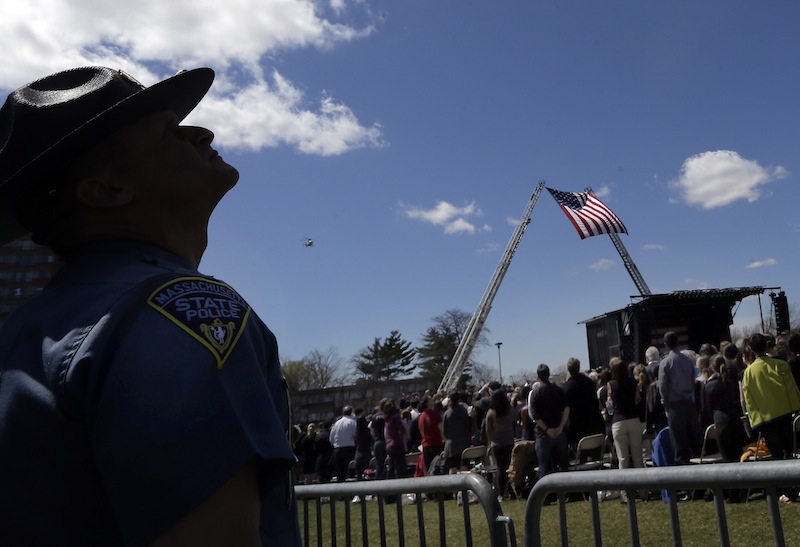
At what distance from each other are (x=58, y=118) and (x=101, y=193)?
0.15 meters

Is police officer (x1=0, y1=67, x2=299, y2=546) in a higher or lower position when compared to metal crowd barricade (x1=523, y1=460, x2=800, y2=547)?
higher

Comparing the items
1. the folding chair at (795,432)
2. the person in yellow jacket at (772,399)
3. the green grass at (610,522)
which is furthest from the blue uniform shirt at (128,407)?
the folding chair at (795,432)

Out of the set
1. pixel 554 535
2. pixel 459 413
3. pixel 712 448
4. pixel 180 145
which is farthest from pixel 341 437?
pixel 180 145

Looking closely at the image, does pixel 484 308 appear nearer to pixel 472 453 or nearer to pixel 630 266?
pixel 630 266

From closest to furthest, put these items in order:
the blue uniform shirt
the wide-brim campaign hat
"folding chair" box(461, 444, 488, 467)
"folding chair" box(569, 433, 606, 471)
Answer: the blue uniform shirt → the wide-brim campaign hat → "folding chair" box(569, 433, 606, 471) → "folding chair" box(461, 444, 488, 467)

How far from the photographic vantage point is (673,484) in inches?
91.9

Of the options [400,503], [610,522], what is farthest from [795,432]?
[400,503]

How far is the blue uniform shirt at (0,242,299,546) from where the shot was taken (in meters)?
0.92

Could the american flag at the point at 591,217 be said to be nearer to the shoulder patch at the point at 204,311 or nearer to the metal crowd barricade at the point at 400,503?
the metal crowd barricade at the point at 400,503

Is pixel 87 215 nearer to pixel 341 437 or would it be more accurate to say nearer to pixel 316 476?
pixel 341 437

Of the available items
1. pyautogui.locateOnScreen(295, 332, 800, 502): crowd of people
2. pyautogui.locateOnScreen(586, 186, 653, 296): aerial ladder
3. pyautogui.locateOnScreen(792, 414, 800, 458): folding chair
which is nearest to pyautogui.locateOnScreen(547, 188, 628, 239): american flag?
pyautogui.locateOnScreen(295, 332, 800, 502): crowd of people

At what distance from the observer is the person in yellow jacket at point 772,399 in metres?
7.64

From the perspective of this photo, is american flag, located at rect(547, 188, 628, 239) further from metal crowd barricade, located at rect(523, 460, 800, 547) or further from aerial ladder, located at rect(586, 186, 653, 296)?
aerial ladder, located at rect(586, 186, 653, 296)

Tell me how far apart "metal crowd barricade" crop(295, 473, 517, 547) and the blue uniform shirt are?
1.79m
